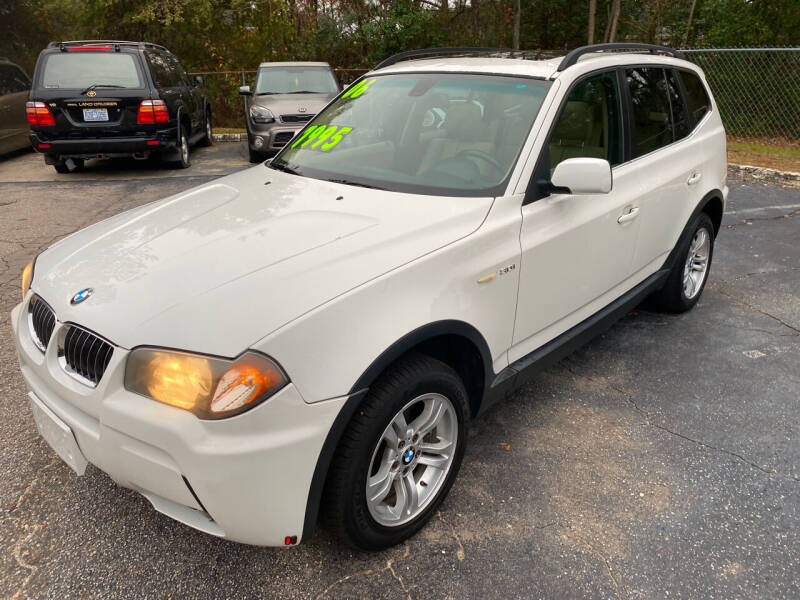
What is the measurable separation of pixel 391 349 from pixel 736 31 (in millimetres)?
14856

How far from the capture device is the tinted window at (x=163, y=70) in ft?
30.7

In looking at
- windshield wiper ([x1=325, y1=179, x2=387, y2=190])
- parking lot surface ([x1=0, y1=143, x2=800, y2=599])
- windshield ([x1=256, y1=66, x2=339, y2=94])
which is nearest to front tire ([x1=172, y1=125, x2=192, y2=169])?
windshield ([x1=256, y1=66, x2=339, y2=94])

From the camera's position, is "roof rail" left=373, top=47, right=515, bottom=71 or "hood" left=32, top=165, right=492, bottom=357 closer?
"hood" left=32, top=165, right=492, bottom=357

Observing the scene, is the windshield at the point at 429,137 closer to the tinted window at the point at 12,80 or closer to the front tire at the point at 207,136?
the front tire at the point at 207,136

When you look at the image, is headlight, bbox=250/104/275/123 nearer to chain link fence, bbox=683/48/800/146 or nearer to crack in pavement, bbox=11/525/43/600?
chain link fence, bbox=683/48/800/146

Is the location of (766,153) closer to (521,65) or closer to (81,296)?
(521,65)

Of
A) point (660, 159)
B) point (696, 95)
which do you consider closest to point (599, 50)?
point (660, 159)

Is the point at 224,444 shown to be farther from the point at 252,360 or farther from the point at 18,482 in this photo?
the point at 18,482

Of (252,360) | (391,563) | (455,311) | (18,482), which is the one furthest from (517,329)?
(18,482)

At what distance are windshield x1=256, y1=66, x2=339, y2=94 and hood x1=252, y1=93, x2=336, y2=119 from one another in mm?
306

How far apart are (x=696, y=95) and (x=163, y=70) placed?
843 cm

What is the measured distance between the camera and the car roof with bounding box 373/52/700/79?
302 centimetres

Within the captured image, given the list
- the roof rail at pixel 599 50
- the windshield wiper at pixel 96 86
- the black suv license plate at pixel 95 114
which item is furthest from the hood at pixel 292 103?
the roof rail at pixel 599 50

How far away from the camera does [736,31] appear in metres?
13.4
